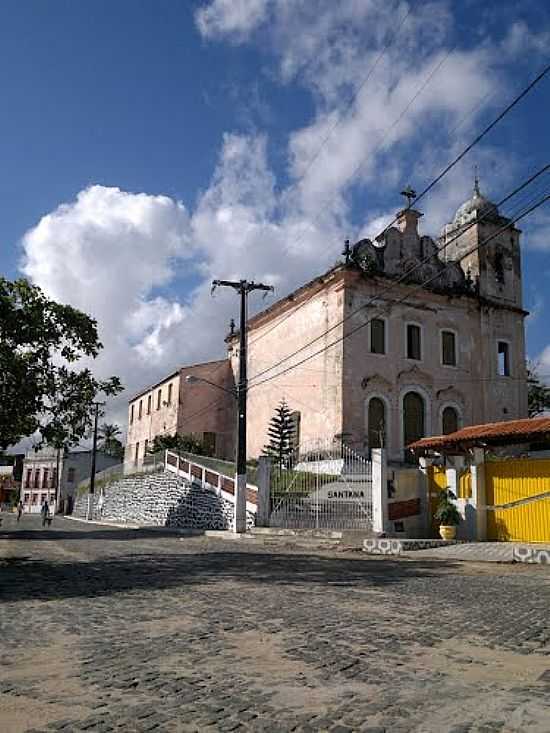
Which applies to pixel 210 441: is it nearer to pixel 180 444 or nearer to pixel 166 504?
pixel 180 444

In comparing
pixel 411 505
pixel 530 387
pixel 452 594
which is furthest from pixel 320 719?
pixel 530 387

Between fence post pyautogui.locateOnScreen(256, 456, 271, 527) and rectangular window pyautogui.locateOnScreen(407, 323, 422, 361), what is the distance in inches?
466

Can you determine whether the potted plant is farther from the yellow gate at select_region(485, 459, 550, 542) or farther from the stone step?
the stone step

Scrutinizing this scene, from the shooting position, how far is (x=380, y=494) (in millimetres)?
18359

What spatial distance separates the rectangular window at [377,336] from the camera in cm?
2909

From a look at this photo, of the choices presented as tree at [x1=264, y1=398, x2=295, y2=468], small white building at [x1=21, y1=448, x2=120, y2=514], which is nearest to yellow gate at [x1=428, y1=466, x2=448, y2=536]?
tree at [x1=264, y1=398, x2=295, y2=468]

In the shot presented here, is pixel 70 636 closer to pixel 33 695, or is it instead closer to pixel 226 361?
pixel 33 695

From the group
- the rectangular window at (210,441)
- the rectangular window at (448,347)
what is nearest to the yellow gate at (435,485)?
the rectangular window at (448,347)

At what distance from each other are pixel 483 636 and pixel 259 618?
222 centimetres

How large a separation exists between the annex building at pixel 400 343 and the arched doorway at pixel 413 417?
1.9 inches

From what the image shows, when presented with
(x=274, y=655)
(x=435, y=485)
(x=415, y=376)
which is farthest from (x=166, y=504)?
(x=274, y=655)

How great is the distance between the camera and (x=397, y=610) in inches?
287

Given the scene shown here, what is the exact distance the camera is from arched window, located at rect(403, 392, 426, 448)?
2936cm

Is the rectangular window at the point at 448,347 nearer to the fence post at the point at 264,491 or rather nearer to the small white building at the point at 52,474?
the fence post at the point at 264,491
